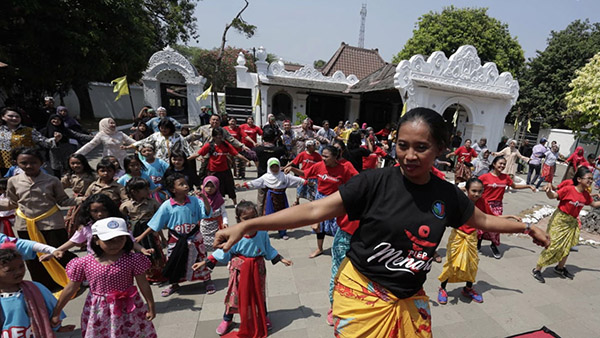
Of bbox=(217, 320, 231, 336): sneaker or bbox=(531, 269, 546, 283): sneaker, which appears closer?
bbox=(217, 320, 231, 336): sneaker

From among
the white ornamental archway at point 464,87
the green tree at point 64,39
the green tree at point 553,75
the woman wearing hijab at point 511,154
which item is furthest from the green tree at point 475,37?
the green tree at point 64,39

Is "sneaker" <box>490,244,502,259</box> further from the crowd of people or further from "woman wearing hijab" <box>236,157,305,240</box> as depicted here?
"woman wearing hijab" <box>236,157,305,240</box>

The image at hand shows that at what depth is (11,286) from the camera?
84.4 inches

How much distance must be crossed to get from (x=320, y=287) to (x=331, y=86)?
14.6 meters

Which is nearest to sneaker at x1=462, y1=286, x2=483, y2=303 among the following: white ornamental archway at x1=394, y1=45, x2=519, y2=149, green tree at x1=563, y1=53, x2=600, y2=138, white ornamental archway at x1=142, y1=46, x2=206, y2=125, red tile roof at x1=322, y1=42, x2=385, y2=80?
white ornamental archway at x1=394, y1=45, x2=519, y2=149

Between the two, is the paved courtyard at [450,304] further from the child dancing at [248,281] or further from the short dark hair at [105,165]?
the short dark hair at [105,165]

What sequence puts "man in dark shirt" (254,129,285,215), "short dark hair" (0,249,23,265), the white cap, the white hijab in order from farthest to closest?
"man in dark shirt" (254,129,285,215), the white hijab, the white cap, "short dark hair" (0,249,23,265)

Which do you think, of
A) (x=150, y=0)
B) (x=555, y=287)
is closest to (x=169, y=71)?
(x=150, y=0)

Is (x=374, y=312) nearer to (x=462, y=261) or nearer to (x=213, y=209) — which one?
(x=462, y=261)

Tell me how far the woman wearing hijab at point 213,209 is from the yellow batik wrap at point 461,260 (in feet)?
9.60

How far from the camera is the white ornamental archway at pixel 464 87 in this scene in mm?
13352

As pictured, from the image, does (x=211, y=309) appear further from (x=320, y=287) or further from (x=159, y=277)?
(x=320, y=287)

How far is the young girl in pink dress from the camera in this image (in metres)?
2.24

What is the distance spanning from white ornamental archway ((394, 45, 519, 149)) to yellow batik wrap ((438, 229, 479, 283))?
10861 mm
